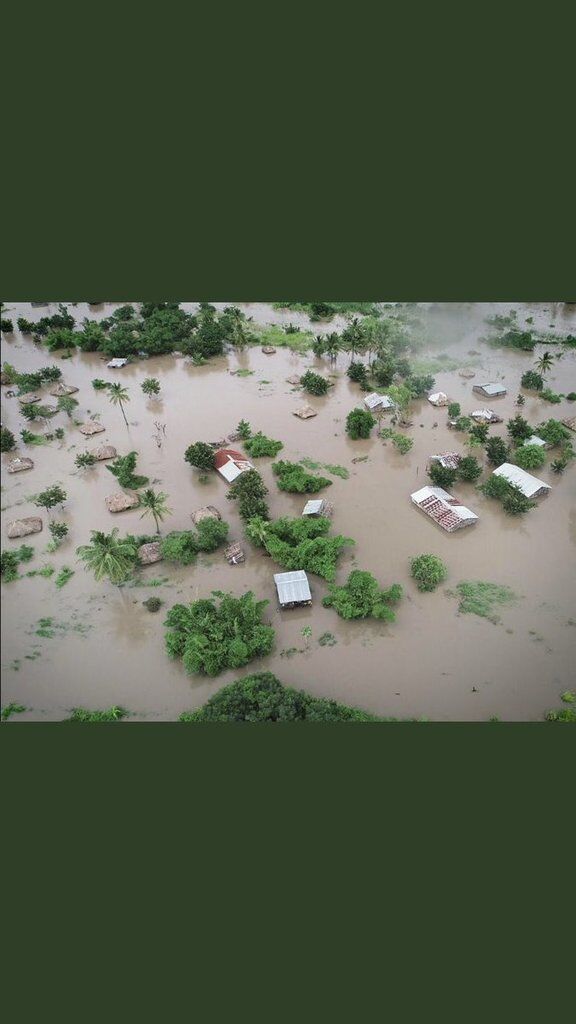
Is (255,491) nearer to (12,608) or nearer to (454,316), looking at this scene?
(12,608)

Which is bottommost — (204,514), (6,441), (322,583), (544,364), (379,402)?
(322,583)

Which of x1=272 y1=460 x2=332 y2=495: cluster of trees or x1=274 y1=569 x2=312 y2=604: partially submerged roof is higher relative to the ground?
x1=272 y1=460 x2=332 y2=495: cluster of trees

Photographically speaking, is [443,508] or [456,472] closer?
[443,508]

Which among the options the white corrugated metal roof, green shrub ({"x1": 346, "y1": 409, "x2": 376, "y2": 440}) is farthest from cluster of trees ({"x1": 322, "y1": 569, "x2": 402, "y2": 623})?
green shrub ({"x1": 346, "y1": 409, "x2": 376, "y2": 440})

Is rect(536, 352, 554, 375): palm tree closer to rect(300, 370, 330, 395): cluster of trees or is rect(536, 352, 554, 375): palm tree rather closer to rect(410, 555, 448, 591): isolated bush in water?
rect(300, 370, 330, 395): cluster of trees

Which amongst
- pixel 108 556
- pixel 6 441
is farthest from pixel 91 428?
pixel 108 556

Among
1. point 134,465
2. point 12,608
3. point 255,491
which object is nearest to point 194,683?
point 12,608

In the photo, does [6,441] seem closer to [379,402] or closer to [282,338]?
[379,402]
